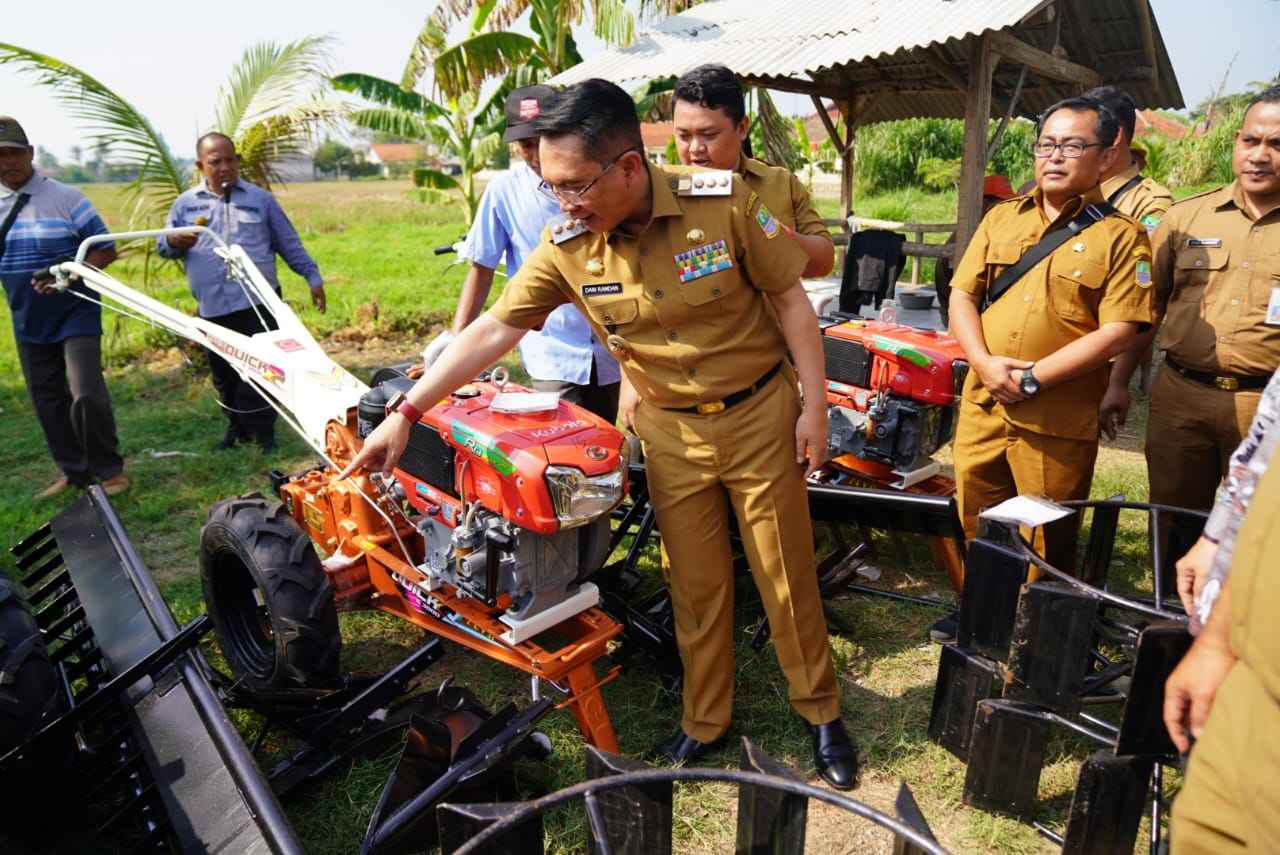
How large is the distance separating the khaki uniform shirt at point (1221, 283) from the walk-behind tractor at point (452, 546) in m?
2.09

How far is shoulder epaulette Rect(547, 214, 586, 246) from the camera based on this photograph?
244 cm

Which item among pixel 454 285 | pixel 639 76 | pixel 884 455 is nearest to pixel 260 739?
pixel 884 455

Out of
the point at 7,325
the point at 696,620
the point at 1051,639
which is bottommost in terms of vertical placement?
the point at 7,325

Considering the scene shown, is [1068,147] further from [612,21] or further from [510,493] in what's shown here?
[612,21]

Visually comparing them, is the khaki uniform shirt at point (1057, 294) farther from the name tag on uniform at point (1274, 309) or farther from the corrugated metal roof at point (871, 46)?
the corrugated metal roof at point (871, 46)

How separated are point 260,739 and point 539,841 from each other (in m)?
Result: 1.50

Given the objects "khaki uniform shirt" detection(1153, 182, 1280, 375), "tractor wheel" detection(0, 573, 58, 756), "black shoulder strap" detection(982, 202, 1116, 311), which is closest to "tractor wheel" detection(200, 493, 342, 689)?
"tractor wheel" detection(0, 573, 58, 756)

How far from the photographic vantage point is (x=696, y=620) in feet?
8.79

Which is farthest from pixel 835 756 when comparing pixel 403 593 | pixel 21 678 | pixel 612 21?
pixel 612 21

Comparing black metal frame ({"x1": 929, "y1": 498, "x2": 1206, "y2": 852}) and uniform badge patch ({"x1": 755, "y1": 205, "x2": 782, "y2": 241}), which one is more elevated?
uniform badge patch ({"x1": 755, "y1": 205, "x2": 782, "y2": 241})

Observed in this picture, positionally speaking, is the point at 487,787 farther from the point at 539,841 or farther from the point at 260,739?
the point at 539,841

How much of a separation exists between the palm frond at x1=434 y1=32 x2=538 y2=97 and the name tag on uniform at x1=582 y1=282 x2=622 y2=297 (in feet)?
31.4

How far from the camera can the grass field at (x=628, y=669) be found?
2.58 metres

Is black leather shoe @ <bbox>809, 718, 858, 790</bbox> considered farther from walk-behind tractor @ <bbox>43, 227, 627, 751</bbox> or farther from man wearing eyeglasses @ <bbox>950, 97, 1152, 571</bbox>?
man wearing eyeglasses @ <bbox>950, 97, 1152, 571</bbox>
